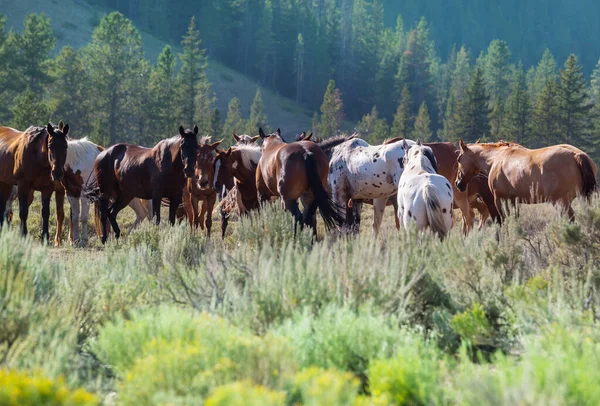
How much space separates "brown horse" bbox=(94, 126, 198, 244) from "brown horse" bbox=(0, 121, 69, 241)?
1251 millimetres

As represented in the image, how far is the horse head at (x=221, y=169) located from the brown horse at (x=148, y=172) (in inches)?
26.7

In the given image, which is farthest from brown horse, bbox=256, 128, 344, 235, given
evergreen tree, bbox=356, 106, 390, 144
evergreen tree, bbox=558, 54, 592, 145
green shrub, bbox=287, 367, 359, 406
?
evergreen tree, bbox=558, 54, 592, 145

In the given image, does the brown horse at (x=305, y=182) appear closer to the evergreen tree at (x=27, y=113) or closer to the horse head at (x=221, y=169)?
the horse head at (x=221, y=169)

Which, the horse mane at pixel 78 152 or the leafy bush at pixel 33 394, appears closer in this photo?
the leafy bush at pixel 33 394

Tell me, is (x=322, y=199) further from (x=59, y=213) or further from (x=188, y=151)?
(x=59, y=213)

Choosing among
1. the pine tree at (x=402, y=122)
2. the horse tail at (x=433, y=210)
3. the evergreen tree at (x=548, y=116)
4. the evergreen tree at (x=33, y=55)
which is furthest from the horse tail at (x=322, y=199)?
the pine tree at (x=402, y=122)

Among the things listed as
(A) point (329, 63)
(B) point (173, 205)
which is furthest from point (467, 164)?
(A) point (329, 63)

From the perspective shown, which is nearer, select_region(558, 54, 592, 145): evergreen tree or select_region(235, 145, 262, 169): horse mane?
select_region(235, 145, 262, 169): horse mane

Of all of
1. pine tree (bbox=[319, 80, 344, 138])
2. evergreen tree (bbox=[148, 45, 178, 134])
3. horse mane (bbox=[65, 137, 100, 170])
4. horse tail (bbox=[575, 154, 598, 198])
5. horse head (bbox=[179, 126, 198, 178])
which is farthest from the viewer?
pine tree (bbox=[319, 80, 344, 138])

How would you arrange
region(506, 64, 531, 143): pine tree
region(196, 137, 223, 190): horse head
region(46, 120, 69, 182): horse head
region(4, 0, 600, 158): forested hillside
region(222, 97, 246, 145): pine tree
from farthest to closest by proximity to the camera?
region(4, 0, 600, 158): forested hillside → region(222, 97, 246, 145): pine tree → region(506, 64, 531, 143): pine tree → region(196, 137, 223, 190): horse head → region(46, 120, 69, 182): horse head

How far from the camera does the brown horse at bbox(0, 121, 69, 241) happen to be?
13133mm

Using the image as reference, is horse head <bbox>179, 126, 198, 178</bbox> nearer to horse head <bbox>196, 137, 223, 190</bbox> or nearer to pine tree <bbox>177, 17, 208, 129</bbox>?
horse head <bbox>196, 137, 223, 190</bbox>

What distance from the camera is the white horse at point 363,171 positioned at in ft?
40.9

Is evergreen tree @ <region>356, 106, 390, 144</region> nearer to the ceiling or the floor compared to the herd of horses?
nearer to the ceiling
